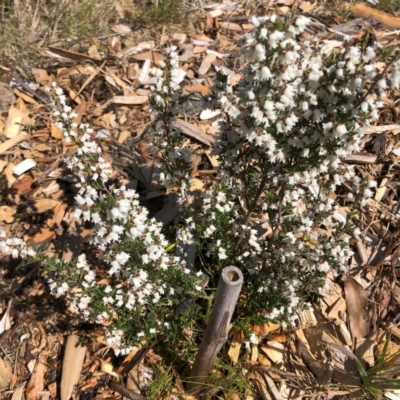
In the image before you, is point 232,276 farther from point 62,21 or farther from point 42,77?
point 62,21

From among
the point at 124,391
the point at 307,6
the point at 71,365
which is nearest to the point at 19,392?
the point at 71,365

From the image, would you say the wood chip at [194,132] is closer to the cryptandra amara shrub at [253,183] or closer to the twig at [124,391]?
the cryptandra amara shrub at [253,183]

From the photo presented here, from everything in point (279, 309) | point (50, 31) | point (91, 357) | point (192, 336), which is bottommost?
point (91, 357)

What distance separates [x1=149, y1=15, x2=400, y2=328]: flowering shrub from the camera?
1889 millimetres

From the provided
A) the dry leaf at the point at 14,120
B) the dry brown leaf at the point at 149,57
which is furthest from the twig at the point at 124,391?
the dry brown leaf at the point at 149,57

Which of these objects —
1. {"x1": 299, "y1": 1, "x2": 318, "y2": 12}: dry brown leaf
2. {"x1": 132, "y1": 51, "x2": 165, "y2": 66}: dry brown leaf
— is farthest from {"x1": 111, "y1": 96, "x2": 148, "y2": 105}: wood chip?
{"x1": 299, "y1": 1, "x2": 318, "y2": 12}: dry brown leaf

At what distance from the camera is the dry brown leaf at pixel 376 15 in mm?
5172

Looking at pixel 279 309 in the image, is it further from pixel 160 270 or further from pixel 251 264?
pixel 160 270

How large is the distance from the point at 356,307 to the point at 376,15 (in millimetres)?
3746

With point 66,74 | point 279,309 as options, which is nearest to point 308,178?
point 279,309

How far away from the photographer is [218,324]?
98.8 inches

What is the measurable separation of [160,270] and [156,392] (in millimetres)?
934

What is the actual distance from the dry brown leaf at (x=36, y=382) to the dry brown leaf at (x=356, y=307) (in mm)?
2459

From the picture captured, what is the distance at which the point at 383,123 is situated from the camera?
429 centimetres
